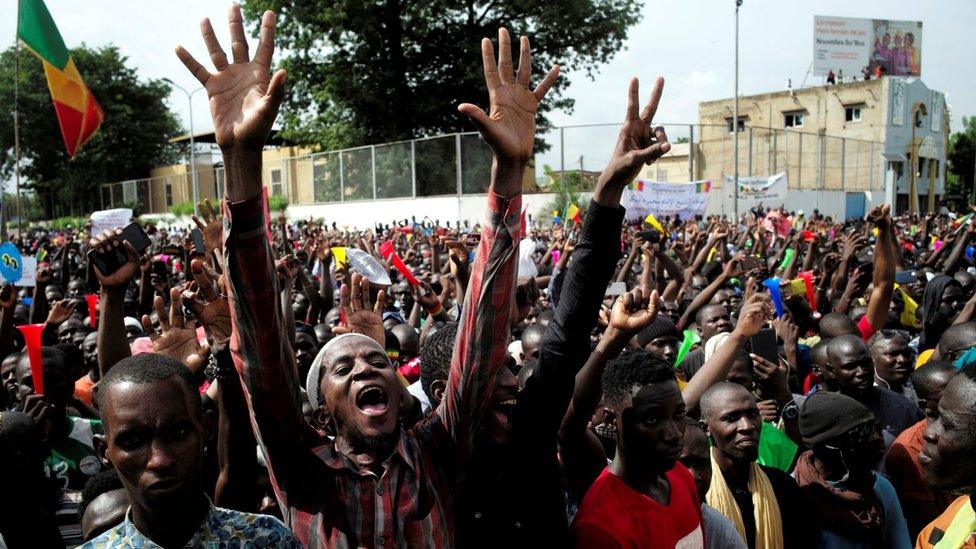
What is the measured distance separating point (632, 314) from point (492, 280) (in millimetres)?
549

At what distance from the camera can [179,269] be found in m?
12.4

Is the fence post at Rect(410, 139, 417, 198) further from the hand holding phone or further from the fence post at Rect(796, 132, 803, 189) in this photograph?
the hand holding phone

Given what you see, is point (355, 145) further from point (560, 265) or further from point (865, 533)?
point (865, 533)

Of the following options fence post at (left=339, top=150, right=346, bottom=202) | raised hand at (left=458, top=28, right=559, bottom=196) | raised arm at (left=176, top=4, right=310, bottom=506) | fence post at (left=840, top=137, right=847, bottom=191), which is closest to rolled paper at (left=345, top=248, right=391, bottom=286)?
raised hand at (left=458, top=28, right=559, bottom=196)

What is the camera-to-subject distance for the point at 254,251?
1.84 metres

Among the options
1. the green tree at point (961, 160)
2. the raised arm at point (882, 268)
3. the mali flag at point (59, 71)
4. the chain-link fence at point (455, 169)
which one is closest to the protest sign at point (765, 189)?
the chain-link fence at point (455, 169)

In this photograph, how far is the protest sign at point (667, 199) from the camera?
18000 mm

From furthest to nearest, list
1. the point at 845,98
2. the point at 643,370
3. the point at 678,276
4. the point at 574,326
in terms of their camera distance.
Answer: the point at 845,98
the point at 678,276
the point at 643,370
the point at 574,326

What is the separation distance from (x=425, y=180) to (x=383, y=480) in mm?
22303

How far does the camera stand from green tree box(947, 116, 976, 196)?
196 feet

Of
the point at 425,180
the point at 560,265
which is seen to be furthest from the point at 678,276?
the point at 425,180

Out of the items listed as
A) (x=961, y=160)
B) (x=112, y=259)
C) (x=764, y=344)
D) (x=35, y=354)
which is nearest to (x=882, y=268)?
(x=764, y=344)

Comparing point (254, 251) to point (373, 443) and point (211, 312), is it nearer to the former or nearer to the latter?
point (373, 443)

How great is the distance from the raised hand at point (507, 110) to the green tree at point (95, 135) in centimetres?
5098
